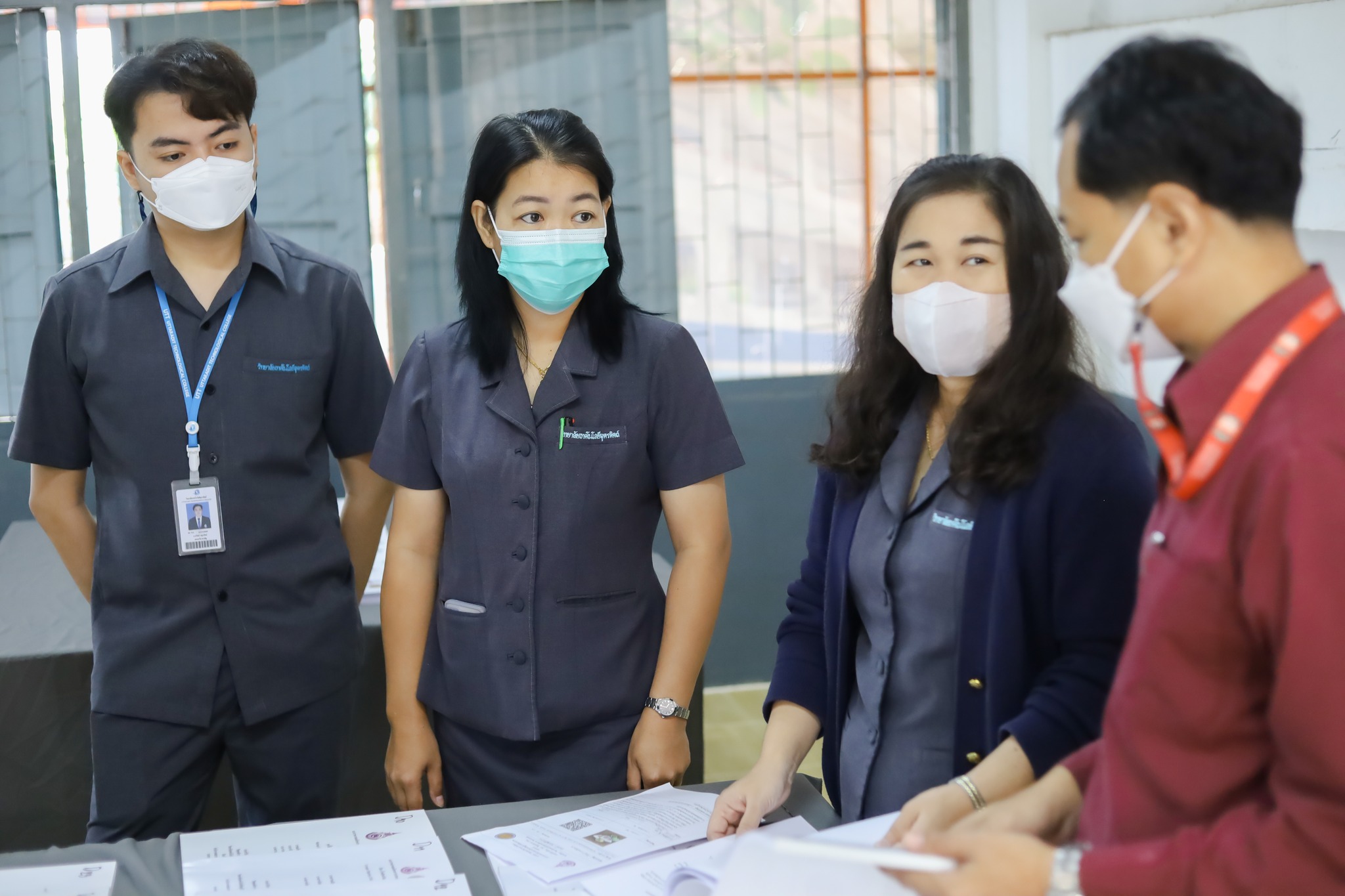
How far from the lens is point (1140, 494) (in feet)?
4.25

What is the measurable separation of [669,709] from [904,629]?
444 mm

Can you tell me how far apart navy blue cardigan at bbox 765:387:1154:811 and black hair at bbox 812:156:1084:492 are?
1.2 inches

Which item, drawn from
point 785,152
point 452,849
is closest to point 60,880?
point 452,849

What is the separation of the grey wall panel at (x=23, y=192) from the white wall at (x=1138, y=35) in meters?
2.97

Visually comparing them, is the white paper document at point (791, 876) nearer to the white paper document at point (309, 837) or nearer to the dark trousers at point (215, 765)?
the white paper document at point (309, 837)

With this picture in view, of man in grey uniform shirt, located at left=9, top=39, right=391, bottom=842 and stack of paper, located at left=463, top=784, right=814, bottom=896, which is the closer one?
stack of paper, located at left=463, top=784, right=814, bottom=896

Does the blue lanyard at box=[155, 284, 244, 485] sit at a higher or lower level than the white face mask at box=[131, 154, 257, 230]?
lower

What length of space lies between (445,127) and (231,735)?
2406 millimetres

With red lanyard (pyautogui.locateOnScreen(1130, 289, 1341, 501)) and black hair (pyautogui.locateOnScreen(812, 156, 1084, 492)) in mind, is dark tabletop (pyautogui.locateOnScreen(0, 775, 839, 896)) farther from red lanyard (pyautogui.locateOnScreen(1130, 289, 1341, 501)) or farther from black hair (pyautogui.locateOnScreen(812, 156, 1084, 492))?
red lanyard (pyautogui.locateOnScreen(1130, 289, 1341, 501))

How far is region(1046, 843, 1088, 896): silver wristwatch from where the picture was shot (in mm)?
897

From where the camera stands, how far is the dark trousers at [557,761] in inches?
69.6

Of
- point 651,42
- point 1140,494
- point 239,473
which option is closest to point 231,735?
point 239,473

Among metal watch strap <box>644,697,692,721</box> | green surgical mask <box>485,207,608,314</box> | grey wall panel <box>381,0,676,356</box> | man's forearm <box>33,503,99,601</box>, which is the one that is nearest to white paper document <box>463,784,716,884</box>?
metal watch strap <box>644,697,692,721</box>

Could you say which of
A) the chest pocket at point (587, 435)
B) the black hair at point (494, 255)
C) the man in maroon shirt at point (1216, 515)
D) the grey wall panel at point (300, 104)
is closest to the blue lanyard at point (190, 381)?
the black hair at point (494, 255)
